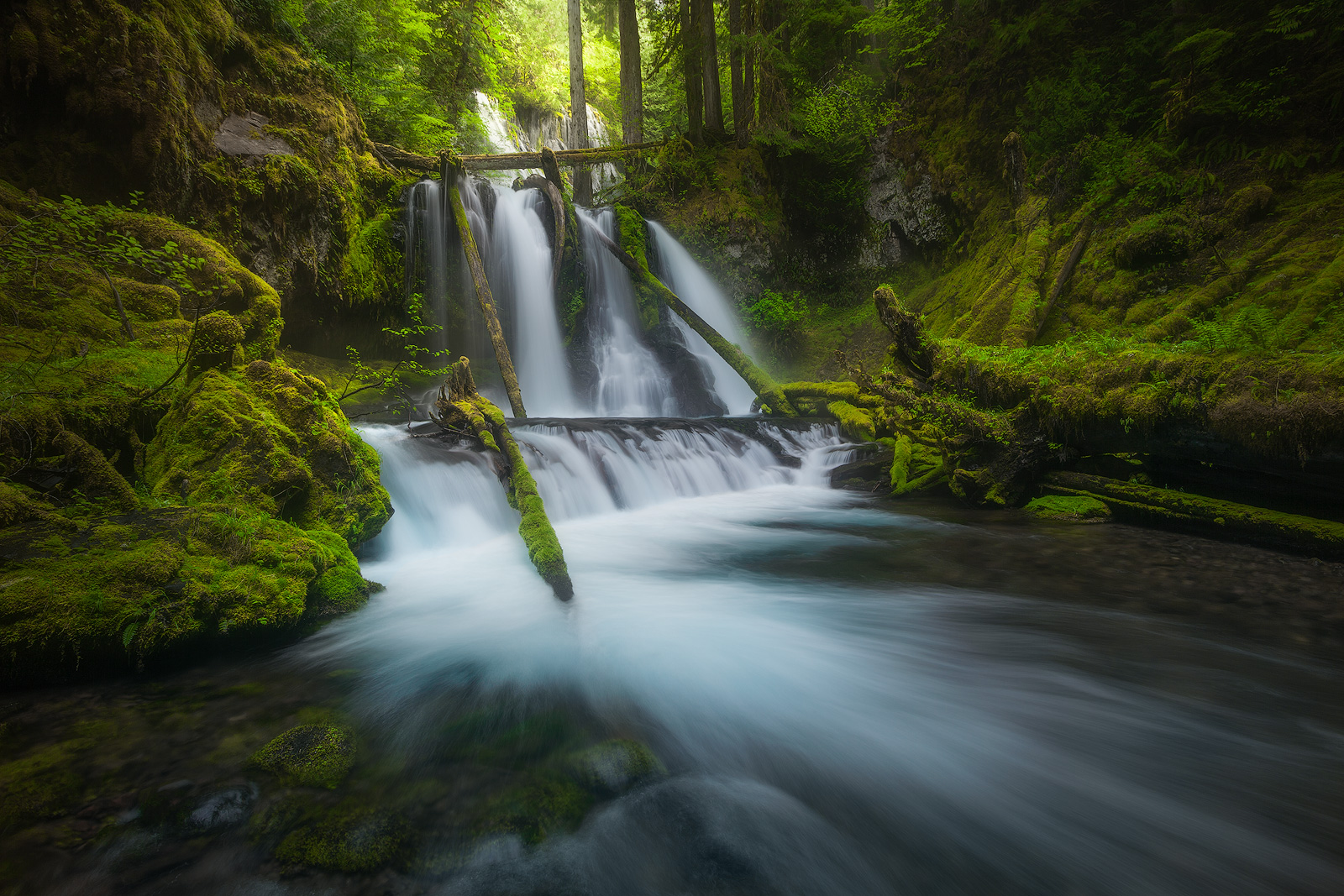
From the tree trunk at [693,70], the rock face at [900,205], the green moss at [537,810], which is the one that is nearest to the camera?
the green moss at [537,810]

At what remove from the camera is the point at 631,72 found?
16.2 meters

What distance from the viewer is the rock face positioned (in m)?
12.5

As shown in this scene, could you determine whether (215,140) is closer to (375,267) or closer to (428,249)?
(375,267)

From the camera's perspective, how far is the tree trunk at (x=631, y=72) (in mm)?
15516

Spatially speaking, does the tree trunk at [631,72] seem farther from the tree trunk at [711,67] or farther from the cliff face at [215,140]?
the cliff face at [215,140]

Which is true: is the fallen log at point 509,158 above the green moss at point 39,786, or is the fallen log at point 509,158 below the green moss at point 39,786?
above

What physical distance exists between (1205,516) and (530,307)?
1137 cm

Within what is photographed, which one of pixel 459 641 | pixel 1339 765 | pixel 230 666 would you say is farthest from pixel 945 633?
pixel 230 666

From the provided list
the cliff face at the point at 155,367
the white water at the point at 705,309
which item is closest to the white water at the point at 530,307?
the white water at the point at 705,309

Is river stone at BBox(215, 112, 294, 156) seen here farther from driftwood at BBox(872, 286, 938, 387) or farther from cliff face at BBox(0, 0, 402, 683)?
driftwood at BBox(872, 286, 938, 387)

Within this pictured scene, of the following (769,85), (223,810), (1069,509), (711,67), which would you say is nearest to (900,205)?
(769,85)

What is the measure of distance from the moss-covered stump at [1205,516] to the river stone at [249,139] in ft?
36.7

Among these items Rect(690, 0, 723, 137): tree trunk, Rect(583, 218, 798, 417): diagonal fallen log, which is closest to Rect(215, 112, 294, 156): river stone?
Rect(583, 218, 798, 417): diagonal fallen log

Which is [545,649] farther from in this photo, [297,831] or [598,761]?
[297,831]
